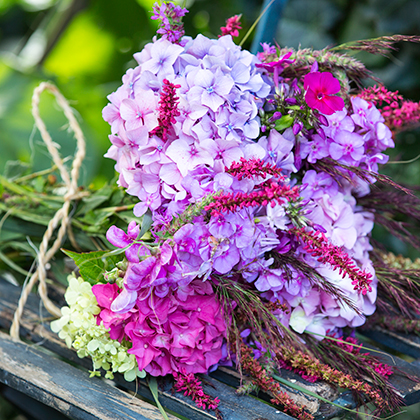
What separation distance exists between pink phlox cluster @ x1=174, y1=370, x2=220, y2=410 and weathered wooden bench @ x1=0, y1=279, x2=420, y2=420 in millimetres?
11

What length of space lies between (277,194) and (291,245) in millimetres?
206

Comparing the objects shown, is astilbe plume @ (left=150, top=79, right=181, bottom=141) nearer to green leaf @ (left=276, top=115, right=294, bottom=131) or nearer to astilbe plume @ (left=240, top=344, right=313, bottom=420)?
green leaf @ (left=276, top=115, right=294, bottom=131)

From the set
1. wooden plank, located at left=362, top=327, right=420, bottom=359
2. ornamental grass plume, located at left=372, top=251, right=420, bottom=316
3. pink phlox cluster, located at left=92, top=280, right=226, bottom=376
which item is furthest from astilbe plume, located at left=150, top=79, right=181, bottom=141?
wooden plank, located at left=362, top=327, right=420, bottom=359

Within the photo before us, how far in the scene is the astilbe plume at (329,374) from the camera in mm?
576

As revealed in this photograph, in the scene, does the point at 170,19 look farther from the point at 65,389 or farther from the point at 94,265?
the point at 65,389

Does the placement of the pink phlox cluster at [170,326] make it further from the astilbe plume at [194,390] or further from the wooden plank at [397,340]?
the wooden plank at [397,340]

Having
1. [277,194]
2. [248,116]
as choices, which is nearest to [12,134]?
[248,116]

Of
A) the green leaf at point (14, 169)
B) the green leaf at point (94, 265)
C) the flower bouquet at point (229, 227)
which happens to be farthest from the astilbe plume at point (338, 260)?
the green leaf at point (14, 169)

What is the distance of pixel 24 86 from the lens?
1.60 metres

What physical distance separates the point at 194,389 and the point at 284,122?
1.37 feet

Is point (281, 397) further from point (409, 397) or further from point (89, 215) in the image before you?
point (89, 215)

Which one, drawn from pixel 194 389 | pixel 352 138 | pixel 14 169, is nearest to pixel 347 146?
pixel 352 138

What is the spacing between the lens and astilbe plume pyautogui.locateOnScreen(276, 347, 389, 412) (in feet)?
1.89

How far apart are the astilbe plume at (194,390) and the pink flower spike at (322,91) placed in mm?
427
